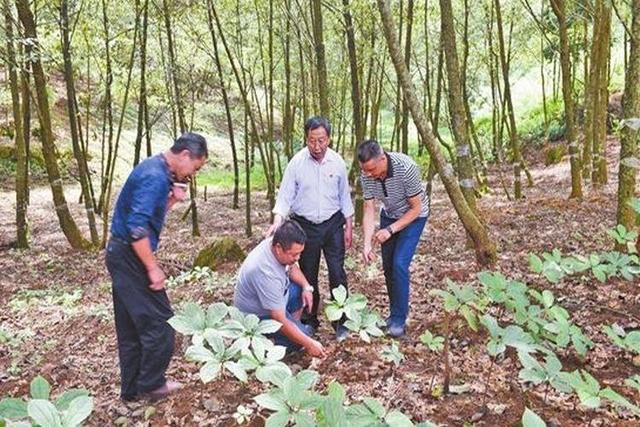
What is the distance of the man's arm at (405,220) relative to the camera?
463cm

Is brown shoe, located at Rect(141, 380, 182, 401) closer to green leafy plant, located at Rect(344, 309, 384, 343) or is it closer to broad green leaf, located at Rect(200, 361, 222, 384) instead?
green leafy plant, located at Rect(344, 309, 384, 343)

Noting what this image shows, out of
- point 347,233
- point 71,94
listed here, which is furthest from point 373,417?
point 71,94

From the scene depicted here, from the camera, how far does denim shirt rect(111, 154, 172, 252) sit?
3.61m

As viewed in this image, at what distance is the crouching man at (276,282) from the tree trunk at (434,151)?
6.20ft

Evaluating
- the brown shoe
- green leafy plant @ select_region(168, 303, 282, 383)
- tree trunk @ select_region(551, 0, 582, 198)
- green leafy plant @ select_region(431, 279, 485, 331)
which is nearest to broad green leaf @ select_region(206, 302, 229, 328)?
green leafy plant @ select_region(168, 303, 282, 383)

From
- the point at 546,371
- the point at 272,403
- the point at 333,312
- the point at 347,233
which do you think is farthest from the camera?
the point at 347,233

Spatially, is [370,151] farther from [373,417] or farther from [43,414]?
[43,414]

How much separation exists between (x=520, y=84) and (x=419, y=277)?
100 feet

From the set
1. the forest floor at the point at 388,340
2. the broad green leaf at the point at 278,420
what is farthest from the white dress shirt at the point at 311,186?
the broad green leaf at the point at 278,420

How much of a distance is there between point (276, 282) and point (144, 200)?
1.05m

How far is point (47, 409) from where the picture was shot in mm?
1296

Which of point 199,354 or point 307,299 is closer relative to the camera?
point 199,354

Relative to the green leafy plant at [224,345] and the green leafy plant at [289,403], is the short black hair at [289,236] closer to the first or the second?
the green leafy plant at [224,345]

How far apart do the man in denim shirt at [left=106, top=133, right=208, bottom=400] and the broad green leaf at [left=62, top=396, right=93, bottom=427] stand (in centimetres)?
235
